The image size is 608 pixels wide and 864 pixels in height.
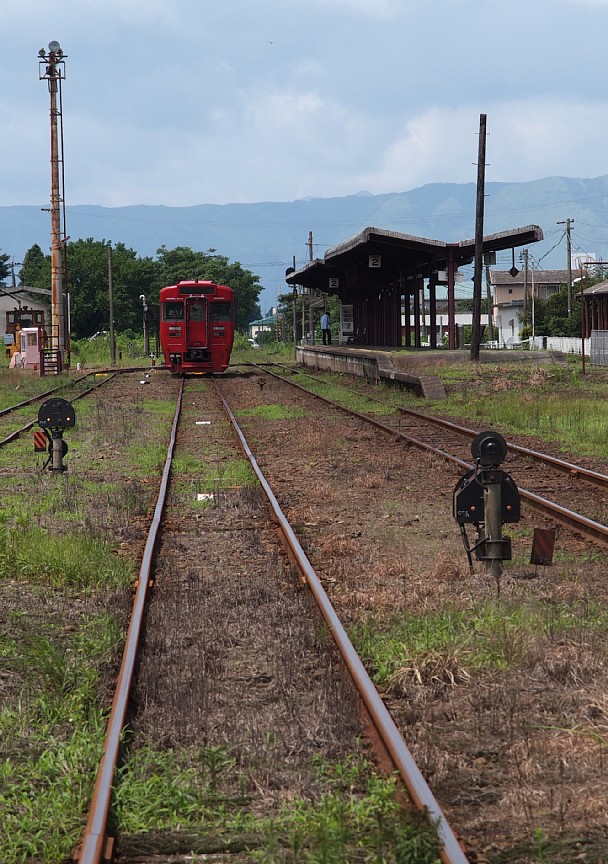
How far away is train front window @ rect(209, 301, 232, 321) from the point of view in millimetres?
33312

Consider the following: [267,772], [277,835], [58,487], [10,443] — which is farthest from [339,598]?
[10,443]

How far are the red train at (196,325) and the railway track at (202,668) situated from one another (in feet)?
79.5

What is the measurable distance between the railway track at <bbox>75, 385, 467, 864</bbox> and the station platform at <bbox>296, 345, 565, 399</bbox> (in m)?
15.2

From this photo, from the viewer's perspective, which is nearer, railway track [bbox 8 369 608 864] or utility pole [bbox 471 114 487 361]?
railway track [bbox 8 369 608 864]

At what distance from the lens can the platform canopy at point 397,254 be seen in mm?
31141

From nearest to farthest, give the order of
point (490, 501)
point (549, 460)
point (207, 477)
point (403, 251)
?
point (490, 501)
point (207, 477)
point (549, 460)
point (403, 251)

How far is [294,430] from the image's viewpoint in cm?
1766

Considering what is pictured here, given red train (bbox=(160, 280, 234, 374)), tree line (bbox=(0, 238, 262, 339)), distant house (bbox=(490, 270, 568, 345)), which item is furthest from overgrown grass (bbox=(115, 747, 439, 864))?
distant house (bbox=(490, 270, 568, 345))

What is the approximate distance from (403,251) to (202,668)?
29761mm

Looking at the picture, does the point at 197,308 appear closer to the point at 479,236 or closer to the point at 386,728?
the point at 479,236

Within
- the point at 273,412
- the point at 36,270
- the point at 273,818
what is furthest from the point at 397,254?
the point at 36,270

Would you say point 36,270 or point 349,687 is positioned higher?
point 36,270

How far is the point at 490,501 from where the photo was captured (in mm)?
7105

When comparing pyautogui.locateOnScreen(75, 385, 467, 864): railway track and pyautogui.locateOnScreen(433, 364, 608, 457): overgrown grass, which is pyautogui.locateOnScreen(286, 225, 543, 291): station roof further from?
pyautogui.locateOnScreen(75, 385, 467, 864): railway track
